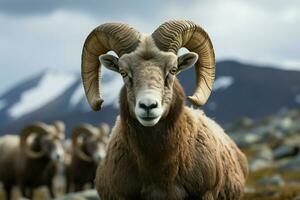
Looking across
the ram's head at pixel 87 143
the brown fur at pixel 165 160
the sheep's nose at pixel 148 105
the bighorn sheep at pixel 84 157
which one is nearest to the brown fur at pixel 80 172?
the bighorn sheep at pixel 84 157

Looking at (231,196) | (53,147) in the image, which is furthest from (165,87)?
(53,147)

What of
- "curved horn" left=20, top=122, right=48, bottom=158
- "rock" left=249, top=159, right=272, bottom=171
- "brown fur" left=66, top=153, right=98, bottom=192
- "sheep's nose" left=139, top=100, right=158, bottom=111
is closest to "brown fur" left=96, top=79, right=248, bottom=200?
"sheep's nose" left=139, top=100, right=158, bottom=111

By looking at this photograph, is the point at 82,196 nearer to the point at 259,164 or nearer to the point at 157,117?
the point at 157,117

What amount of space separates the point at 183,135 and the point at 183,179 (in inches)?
30.3

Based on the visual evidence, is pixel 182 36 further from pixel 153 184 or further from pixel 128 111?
pixel 153 184

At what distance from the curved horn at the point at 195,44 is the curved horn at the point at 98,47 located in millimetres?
476

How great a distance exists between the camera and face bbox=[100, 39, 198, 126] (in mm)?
11039

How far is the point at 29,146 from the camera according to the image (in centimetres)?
3100

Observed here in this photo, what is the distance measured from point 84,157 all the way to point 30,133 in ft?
10.8

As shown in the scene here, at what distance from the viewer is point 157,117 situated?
36.5 feet

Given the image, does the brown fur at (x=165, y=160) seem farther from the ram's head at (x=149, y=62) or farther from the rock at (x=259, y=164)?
the rock at (x=259, y=164)

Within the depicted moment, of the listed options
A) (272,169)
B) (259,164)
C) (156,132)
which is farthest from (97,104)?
(259,164)

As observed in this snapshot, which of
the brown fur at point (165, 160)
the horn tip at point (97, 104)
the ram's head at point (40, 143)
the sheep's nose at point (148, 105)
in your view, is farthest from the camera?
the ram's head at point (40, 143)

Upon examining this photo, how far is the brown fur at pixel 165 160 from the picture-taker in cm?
1228
